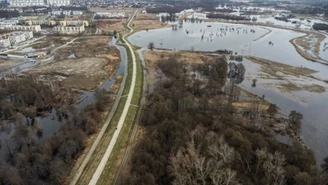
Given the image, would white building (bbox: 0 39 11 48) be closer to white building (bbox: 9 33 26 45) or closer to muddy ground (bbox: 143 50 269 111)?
white building (bbox: 9 33 26 45)

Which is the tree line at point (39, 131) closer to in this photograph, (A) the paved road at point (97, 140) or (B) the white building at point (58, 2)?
(A) the paved road at point (97, 140)

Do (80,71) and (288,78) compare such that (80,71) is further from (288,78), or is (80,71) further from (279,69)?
(279,69)

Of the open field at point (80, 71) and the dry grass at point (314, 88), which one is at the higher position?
the open field at point (80, 71)

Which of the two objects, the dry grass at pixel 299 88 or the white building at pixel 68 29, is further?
the white building at pixel 68 29

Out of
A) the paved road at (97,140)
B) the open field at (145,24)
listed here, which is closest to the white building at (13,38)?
the open field at (145,24)

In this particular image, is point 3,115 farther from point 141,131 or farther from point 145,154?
point 145,154

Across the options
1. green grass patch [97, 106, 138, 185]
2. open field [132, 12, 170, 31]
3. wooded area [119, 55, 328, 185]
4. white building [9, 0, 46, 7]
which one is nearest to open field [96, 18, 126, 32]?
open field [132, 12, 170, 31]

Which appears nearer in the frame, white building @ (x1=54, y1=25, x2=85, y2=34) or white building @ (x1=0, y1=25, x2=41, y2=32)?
white building @ (x1=54, y1=25, x2=85, y2=34)

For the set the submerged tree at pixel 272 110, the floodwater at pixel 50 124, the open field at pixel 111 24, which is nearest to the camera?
the floodwater at pixel 50 124
